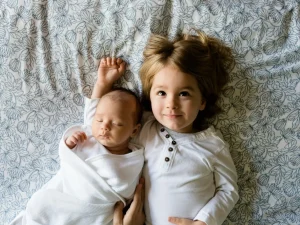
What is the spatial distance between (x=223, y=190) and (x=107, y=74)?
574 millimetres

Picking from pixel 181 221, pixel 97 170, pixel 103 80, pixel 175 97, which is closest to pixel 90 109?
pixel 103 80

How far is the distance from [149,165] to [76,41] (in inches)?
20.1

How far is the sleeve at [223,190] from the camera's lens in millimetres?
1280

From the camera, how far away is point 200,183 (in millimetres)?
1289

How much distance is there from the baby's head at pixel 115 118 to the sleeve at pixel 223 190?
0.32 m

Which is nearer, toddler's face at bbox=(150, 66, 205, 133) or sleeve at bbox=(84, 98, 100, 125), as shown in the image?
toddler's face at bbox=(150, 66, 205, 133)

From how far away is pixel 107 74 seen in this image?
1334 millimetres

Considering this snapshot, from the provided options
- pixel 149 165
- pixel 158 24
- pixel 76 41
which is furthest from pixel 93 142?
pixel 158 24

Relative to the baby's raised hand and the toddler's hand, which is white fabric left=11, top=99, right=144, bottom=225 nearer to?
the toddler's hand

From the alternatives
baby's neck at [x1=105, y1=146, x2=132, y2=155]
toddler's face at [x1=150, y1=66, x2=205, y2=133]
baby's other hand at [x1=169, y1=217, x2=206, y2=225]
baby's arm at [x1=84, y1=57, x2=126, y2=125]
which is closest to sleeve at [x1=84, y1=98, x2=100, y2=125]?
baby's arm at [x1=84, y1=57, x2=126, y2=125]

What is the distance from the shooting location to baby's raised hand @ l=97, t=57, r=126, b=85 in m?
1.33

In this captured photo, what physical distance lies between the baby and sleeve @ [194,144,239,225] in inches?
10.3

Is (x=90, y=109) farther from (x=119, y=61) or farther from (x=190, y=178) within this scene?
(x=190, y=178)

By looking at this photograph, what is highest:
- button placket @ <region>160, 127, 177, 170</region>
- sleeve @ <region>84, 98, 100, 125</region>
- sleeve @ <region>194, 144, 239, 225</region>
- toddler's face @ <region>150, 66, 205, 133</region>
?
toddler's face @ <region>150, 66, 205, 133</region>
